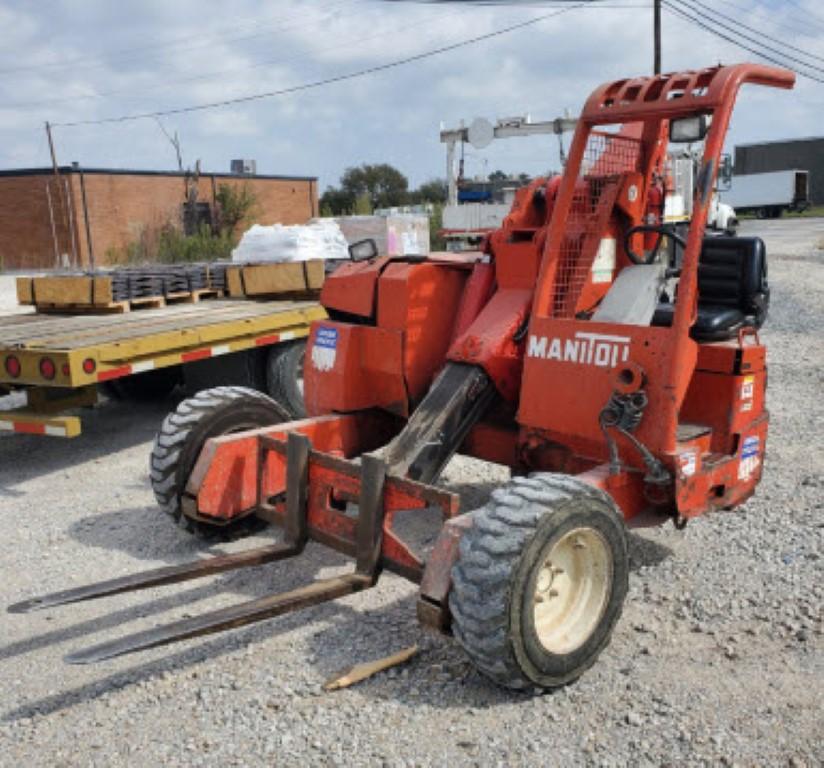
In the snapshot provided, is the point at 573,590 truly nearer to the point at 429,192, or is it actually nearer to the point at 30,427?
the point at 30,427

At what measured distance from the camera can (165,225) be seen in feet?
114

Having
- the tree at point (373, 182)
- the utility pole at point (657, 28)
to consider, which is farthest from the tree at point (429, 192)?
the utility pole at point (657, 28)

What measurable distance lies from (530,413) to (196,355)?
3579mm

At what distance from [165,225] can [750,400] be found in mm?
32973

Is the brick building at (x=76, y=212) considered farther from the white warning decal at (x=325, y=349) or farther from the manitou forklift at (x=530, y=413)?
the manitou forklift at (x=530, y=413)

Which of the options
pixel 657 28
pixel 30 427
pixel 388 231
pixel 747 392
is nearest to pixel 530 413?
pixel 747 392

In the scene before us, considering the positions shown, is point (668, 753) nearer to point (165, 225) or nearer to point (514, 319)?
point (514, 319)

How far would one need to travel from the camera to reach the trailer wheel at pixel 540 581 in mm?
3035

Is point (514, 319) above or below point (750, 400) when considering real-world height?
above

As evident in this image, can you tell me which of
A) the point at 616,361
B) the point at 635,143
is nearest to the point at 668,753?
the point at 616,361

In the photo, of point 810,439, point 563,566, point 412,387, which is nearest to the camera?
point 563,566

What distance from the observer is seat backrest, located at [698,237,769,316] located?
4574 mm

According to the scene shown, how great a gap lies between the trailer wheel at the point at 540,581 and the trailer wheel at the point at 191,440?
192 centimetres

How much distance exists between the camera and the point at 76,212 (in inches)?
1238
